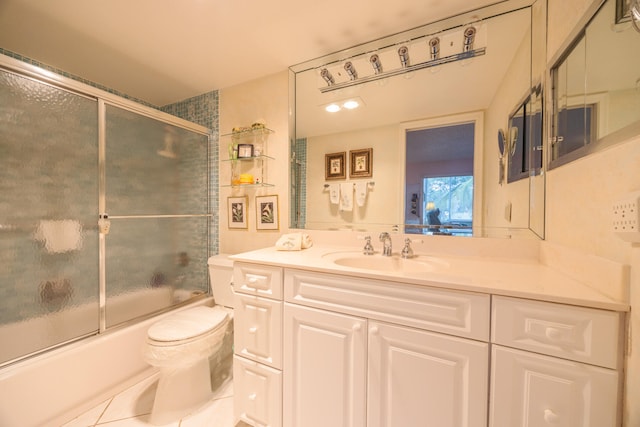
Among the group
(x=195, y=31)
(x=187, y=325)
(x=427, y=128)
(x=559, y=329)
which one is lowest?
(x=187, y=325)

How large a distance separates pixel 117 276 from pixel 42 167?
2.46 feet

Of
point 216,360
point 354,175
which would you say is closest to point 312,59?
point 354,175

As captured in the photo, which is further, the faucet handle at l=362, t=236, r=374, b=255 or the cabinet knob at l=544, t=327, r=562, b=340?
the faucet handle at l=362, t=236, r=374, b=255

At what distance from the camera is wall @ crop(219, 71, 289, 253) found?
169cm

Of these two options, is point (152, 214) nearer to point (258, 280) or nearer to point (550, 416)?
point (258, 280)

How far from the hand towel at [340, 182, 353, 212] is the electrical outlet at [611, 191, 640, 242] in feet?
3.51

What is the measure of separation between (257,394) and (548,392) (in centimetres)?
110

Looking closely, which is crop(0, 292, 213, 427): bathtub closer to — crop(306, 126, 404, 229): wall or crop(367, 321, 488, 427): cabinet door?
crop(306, 126, 404, 229): wall

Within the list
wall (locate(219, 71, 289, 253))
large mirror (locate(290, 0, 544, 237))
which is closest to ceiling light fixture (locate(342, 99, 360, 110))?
large mirror (locate(290, 0, 544, 237))

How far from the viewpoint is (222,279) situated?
5.64 feet

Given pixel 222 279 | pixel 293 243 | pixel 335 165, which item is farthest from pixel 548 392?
pixel 222 279

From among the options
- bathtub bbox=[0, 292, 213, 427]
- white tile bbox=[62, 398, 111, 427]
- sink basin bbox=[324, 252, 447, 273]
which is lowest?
white tile bbox=[62, 398, 111, 427]

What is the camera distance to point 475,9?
115 cm

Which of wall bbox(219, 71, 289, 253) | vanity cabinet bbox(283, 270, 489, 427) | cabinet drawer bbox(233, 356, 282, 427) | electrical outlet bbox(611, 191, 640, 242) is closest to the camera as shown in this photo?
electrical outlet bbox(611, 191, 640, 242)
